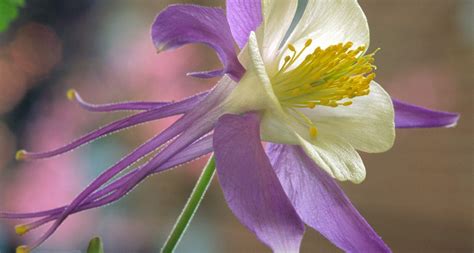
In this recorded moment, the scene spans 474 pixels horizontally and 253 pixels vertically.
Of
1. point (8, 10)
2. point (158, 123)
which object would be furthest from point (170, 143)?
point (158, 123)

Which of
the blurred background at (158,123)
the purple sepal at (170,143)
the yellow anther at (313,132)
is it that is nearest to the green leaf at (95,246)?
the purple sepal at (170,143)

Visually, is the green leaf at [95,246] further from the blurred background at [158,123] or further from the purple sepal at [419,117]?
the blurred background at [158,123]

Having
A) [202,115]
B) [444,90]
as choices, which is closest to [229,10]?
[202,115]

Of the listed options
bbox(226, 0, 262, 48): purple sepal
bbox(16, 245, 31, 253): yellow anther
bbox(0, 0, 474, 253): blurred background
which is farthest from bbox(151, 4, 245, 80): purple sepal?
bbox(0, 0, 474, 253): blurred background

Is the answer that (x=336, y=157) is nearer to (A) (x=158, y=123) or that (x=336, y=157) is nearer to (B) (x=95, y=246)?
(B) (x=95, y=246)

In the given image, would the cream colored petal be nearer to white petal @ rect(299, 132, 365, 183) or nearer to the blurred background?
white petal @ rect(299, 132, 365, 183)

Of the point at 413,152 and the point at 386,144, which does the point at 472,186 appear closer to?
the point at 413,152
